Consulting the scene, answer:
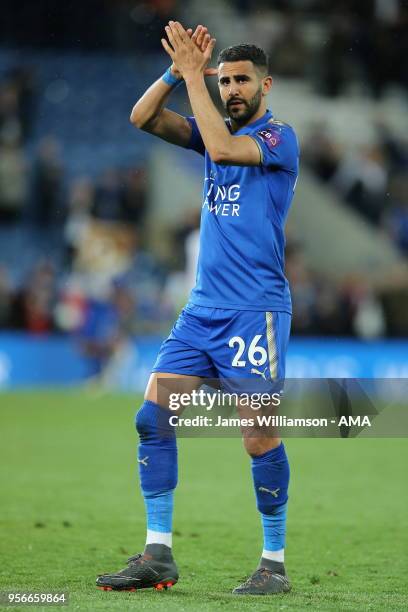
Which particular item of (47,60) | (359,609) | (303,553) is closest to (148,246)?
(47,60)

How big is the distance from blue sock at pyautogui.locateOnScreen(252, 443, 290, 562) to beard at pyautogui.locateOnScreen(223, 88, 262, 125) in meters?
1.48

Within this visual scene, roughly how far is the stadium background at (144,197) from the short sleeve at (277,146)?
776 cm

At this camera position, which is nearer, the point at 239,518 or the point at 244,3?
the point at 239,518

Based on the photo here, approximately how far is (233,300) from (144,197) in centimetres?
1427

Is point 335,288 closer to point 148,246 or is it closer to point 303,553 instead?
point 148,246

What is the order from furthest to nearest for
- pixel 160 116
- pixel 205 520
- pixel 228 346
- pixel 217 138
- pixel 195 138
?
pixel 205 520
pixel 195 138
pixel 160 116
pixel 228 346
pixel 217 138

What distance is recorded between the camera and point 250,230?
527 cm

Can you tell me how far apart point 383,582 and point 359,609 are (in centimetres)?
68

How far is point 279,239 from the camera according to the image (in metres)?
5.38

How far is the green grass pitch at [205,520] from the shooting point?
17.0ft

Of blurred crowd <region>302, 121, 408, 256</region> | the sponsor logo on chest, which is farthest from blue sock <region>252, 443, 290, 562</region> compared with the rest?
blurred crowd <region>302, 121, 408, 256</region>

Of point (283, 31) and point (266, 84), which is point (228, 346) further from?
point (283, 31)

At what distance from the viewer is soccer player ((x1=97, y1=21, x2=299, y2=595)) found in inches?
203

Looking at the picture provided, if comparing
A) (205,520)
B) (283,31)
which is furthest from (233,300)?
(283,31)
